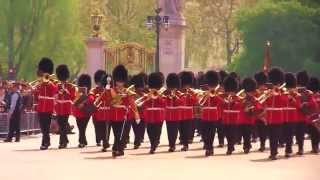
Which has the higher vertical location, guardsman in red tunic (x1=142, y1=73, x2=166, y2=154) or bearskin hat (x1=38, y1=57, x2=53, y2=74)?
bearskin hat (x1=38, y1=57, x2=53, y2=74)

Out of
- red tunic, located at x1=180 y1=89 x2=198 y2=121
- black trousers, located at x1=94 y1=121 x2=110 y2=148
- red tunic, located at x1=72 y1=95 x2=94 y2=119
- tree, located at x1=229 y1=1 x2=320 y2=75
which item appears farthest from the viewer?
tree, located at x1=229 y1=1 x2=320 y2=75

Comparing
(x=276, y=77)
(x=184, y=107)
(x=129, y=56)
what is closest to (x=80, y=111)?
(x=184, y=107)

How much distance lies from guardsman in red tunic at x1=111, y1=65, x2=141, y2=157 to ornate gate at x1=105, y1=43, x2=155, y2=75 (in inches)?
706

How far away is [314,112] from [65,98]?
5381 millimetres

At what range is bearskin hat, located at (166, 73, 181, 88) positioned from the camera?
2075 centimetres

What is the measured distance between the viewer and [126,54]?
37219 millimetres

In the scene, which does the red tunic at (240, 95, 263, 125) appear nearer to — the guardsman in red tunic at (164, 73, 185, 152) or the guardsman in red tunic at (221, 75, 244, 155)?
the guardsman in red tunic at (221, 75, 244, 155)

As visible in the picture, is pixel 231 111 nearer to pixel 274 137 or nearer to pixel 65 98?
pixel 274 137

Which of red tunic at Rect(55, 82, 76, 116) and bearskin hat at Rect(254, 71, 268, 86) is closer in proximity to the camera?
bearskin hat at Rect(254, 71, 268, 86)

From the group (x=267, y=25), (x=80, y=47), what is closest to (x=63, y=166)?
(x=267, y=25)

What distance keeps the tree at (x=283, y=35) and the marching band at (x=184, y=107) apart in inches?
983

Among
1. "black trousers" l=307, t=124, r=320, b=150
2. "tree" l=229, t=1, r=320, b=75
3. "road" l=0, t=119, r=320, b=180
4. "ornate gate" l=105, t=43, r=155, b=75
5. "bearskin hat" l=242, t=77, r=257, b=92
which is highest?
"tree" l=229, t=1, r=320, b=75

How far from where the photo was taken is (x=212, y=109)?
1911 centimetres

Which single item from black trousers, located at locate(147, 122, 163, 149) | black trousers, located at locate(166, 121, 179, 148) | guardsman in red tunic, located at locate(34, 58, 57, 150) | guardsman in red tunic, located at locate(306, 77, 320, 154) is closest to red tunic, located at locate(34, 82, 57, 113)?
guardsman in red tunic, located at locate(34, 58, 57, 150)
